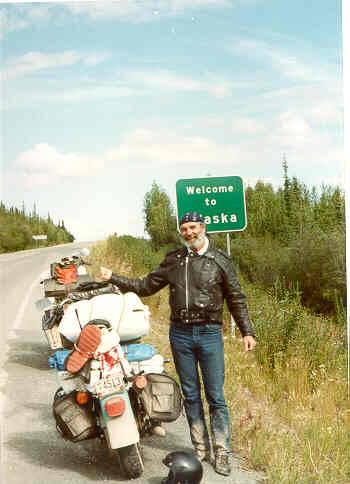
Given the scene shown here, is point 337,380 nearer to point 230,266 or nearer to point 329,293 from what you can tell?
point 230,266

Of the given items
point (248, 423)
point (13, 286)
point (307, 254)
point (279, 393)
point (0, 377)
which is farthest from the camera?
point (307, 254)

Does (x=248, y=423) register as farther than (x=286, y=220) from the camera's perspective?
No

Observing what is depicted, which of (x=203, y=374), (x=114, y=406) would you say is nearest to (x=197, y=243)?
(x=203, y=374)

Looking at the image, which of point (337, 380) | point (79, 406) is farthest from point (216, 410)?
point (337, 380)

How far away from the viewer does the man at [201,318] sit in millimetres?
4219

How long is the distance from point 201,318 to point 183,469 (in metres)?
1.08

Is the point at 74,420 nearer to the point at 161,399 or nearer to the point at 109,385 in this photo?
the point at 109,385

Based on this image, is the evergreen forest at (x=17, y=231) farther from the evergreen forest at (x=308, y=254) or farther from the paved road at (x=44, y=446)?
the paved road at (x=44, y=446)

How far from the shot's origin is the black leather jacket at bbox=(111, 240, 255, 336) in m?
4.21

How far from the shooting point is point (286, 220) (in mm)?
29797

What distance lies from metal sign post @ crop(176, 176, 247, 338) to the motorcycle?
3.97m

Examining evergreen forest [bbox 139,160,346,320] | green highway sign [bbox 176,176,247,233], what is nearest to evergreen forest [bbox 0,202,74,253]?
evergreen forest [bbox 139,160,346,320]

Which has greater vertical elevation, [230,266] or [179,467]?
[230,266]

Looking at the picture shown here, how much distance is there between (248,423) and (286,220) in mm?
25777
